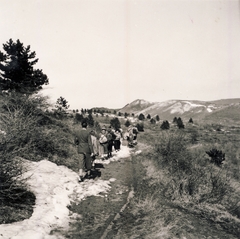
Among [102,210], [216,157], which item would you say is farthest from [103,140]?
[216,157]

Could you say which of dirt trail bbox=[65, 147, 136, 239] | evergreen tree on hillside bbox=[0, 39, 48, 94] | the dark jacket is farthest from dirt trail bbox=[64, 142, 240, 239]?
evergreen tree on hillside bbox=[0, 39, 48, 94]

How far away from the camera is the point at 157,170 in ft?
28.6

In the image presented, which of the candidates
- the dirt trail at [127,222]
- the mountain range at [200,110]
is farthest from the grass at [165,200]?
the mountain range at [200,110]

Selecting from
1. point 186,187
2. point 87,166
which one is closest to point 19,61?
point 87,166

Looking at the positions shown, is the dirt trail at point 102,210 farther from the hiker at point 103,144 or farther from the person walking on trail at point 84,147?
the hiker at point 103,144

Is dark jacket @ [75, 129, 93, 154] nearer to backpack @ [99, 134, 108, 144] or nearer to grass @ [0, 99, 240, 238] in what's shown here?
grass @ [0, 99, 240, 238]

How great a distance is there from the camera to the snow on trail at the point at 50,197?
3.64 meters

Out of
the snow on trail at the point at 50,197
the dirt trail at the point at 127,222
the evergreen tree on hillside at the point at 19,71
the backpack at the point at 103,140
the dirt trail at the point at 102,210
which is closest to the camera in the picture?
the snow on trail at the point at 50,197

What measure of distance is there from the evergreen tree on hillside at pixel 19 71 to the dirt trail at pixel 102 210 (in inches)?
346

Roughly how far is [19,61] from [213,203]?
1344 cm

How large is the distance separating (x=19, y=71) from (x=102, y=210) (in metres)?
11.9

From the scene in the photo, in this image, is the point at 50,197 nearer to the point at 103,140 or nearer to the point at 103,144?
the point at 103,140

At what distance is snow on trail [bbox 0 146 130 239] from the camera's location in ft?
12.0

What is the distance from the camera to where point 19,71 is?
46.2ft
